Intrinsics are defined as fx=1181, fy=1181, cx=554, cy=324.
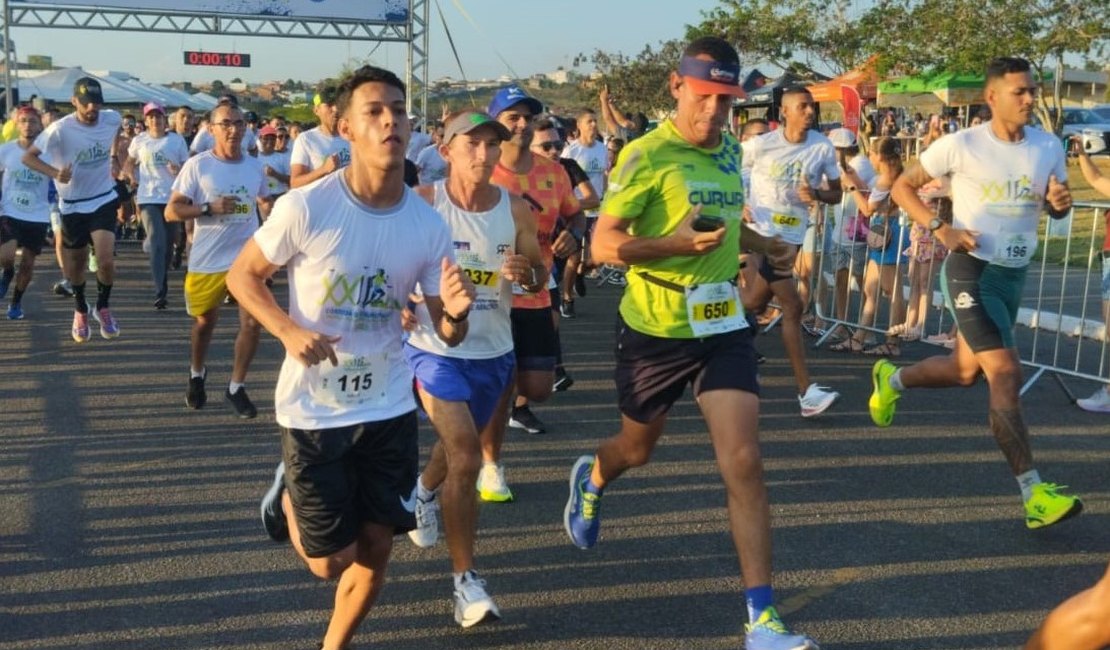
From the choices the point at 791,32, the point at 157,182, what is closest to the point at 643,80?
Result: the point at 791,32

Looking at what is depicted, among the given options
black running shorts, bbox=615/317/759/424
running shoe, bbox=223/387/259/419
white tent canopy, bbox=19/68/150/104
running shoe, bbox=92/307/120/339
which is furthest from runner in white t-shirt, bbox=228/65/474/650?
white tent canopy, bbox=19/68/150/104

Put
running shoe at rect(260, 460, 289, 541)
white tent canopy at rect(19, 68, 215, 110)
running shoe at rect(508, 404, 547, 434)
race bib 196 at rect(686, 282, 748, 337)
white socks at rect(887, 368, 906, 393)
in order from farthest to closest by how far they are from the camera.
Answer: white tent canopy at rect(19, 68, 215, 110) → running shoe at rect(508, 404, 547, 434) → white socks at rect(887, 368, 906, 393) → race bib 196 at rect(686, 282, 748, 337) → running shoe at rect(260, 460, 289, 541)

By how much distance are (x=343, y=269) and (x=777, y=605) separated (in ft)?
7.19

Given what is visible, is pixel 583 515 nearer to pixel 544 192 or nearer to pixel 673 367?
pixel 673 367

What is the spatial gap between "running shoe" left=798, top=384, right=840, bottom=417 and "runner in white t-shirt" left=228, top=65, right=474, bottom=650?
4.43 m

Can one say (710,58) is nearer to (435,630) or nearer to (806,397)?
(435,630)

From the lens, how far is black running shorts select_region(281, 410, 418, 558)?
3.62 m

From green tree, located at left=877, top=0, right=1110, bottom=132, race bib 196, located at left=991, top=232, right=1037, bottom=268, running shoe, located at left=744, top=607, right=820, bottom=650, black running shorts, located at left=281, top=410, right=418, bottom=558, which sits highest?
green tree, located at left=877, top=0, right=1110, bottom=132

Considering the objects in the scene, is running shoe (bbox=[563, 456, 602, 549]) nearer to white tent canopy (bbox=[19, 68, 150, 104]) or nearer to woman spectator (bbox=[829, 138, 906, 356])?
woman spectator (bbox=[829, 138, 906, 356])

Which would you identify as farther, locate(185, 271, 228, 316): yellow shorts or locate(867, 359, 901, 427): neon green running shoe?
locate(185, 271, 228, 316): yellow shorts

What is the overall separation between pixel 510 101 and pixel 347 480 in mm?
2591

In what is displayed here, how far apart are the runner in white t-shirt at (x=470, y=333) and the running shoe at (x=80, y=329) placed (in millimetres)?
6309

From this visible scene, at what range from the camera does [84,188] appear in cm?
1047

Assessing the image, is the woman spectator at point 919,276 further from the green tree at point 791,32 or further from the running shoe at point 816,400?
the green tree at point 791,32
